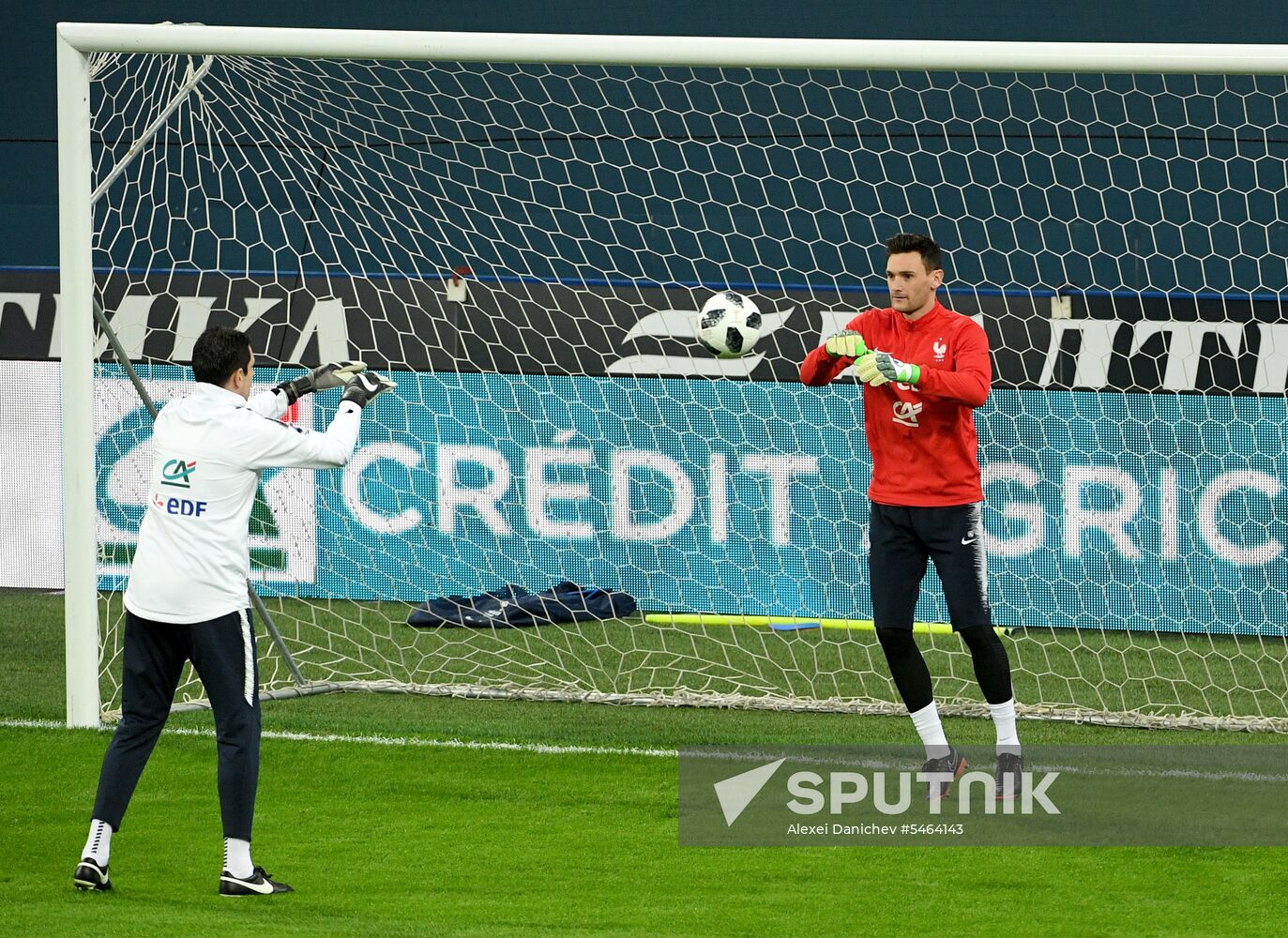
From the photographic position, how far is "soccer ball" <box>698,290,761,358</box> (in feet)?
19.1

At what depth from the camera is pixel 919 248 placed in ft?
17.3

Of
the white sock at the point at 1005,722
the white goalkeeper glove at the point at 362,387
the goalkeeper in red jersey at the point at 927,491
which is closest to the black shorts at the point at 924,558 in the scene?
the goalkeeper in red jersey at the point at 927,491

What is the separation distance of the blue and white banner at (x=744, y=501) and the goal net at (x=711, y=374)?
16 mm

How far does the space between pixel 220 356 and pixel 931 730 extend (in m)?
2.45

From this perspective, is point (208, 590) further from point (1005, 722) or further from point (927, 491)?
point (1005, 722)

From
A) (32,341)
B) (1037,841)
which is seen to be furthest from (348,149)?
(1037,841)

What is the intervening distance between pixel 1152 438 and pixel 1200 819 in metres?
3.90

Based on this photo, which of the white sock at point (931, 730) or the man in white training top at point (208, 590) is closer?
the man in white training top at point (208, 590)

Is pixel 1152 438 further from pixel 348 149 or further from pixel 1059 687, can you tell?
pixel 348 149

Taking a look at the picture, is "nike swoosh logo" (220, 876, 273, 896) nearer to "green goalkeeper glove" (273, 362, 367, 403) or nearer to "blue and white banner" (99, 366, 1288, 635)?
"green goalkeeper glove" (273, 362, 367, 403)

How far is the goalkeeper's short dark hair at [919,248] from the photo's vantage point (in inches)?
207

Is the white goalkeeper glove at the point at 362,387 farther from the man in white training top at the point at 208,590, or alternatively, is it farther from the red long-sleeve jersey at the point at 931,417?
the red long-sleeve jersey at the point at 931,417

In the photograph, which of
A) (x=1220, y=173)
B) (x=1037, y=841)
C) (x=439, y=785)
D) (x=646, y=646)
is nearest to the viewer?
(x=1037, y=841)

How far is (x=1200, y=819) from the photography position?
5195 mm
